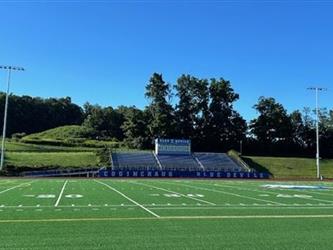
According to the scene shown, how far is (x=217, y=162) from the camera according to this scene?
67.6m

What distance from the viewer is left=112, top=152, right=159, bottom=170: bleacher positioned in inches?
2411

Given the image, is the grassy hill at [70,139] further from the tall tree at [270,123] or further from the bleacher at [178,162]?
the tall tree at [270,123]

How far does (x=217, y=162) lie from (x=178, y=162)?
5825 mm

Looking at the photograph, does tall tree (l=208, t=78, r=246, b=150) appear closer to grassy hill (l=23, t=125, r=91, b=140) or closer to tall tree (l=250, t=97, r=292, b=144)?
tall tree (l=250, t=97, r=292, b=144)

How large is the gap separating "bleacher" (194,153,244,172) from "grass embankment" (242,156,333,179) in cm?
274

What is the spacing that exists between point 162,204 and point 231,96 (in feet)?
238

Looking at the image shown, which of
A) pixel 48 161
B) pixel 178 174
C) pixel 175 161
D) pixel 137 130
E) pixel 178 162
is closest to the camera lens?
pixel 178 174

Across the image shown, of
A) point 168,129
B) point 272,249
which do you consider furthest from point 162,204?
point 168,129

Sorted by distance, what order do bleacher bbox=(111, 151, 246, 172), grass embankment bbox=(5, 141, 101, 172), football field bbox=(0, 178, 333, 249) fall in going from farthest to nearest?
bleacher bbox=(111, 151, 246, 172) < grass embankment bbox=(5, 141, 101, 172) < football field bbox=(0, 178, 333, 249)

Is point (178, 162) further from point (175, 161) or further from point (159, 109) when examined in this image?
point (159, 109)

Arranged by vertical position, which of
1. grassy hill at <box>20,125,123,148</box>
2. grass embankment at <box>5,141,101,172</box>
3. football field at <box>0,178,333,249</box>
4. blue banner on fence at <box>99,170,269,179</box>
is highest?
grassy hill at <box>20,125,123,148</box>

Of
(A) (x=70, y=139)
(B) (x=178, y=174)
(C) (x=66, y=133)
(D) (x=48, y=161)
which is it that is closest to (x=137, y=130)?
(A) (x=70, y=139)

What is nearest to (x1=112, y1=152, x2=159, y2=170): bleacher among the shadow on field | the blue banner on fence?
the blue banner on fence

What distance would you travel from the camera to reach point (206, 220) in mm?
11422
